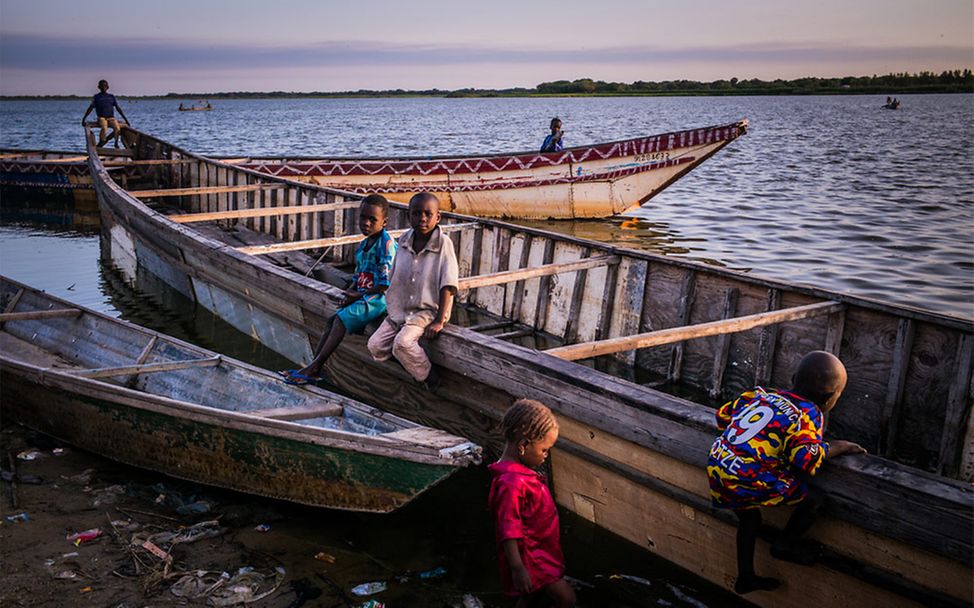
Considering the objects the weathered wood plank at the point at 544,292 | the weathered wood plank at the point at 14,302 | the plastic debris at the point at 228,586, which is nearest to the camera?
the plastic debris at the point at 228,586

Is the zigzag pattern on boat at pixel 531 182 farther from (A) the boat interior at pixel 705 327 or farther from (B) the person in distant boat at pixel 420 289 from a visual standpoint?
(B) the person in distant boat at pixel 420 289

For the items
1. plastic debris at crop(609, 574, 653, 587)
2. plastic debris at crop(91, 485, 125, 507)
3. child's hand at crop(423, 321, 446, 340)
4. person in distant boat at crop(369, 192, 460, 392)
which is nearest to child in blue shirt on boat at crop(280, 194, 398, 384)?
person in distant boat at crop(369, 192, 460, 392)

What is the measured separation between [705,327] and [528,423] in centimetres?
223

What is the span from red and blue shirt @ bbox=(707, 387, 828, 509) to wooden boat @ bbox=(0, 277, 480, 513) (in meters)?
1.47

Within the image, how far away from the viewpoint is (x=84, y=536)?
465 cm

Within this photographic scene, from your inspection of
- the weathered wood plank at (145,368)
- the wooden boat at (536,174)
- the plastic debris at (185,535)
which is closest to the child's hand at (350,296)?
the weathered wood plank at (145,368)

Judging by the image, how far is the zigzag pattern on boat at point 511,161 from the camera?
16.0m

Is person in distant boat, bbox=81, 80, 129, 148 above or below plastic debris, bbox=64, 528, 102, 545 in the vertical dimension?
above

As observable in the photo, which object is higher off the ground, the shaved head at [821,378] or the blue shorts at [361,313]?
the shaved head at [821,378]

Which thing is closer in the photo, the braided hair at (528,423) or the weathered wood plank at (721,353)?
the braided hair at (528,423)

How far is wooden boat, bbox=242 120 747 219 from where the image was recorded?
1616 centimetres

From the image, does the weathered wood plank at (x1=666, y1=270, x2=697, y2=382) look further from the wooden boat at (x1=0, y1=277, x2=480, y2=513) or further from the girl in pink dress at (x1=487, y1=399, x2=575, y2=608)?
the girl in pink dress at (x1=487, y1=399, x2=575, y2=608)

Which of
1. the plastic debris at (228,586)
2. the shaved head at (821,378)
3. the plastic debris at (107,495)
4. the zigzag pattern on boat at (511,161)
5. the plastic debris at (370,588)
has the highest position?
the zigzag pattern on boat at (511,161)

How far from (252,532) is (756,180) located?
82.3 ft
